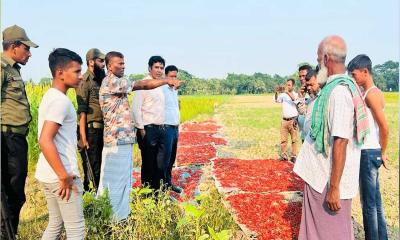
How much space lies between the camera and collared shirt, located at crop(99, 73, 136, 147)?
13.0ft

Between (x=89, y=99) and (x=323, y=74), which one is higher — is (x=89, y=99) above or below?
below

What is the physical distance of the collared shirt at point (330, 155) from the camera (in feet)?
8.78

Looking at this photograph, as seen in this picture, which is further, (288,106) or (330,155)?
(288,106)

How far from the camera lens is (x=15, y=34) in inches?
137

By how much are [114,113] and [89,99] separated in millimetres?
781

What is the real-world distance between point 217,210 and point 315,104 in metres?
1.68

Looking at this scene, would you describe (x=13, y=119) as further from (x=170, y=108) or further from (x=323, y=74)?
(x=323, y=74)

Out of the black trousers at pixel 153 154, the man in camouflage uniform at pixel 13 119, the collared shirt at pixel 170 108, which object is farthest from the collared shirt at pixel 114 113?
the collared shirt at pixel 170 108

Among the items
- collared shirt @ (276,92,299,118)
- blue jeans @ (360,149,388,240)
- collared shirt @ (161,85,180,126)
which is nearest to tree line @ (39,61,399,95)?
collared shirt @ (276,92,299,118)

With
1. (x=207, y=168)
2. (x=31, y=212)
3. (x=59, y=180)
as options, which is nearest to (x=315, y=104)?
(x=59, y=180)

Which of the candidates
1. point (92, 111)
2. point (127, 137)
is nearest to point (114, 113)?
point (127, 137)

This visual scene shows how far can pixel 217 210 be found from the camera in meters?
3.97

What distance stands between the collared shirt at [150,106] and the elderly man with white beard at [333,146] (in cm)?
265

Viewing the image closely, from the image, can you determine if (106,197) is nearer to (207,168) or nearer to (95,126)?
(95,126)
